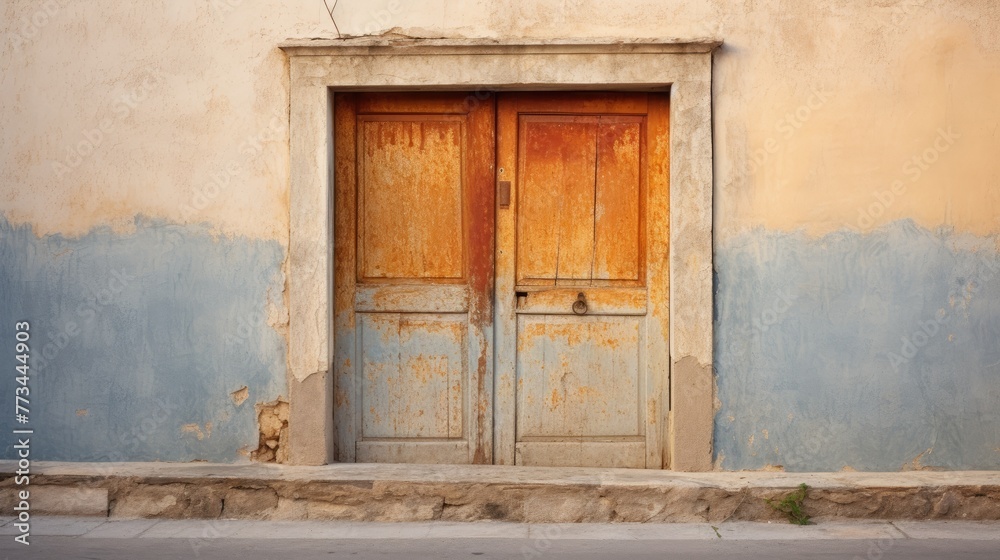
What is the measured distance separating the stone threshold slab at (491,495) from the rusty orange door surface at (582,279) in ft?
1.24

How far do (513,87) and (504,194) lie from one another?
0.58 meters

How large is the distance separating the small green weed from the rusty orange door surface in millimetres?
699

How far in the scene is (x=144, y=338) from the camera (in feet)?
17.7

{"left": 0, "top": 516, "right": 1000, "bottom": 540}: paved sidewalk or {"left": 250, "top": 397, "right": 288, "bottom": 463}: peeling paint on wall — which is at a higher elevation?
{"left": 250, "top": 397, "right": 288, "bottom": 463}: peeling paint on wall

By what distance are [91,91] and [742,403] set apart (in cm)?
387

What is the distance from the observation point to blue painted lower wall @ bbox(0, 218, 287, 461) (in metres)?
5.39

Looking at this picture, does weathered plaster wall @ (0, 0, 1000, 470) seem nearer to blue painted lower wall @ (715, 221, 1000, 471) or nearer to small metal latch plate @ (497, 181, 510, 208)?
blue painted lower wall @ (715, 221, 1000, 471)

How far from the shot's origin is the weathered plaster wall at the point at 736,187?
5254 mm

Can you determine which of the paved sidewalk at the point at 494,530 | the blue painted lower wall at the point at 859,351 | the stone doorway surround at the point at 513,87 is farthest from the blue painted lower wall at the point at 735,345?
the paved sidewalk at the point at 494,530

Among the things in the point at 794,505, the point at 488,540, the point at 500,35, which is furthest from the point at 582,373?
the point at 500,35

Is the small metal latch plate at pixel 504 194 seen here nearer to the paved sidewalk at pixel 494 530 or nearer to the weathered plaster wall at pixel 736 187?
the weathered plaster wall at pixel 736 187

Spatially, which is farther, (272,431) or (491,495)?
(272,431)

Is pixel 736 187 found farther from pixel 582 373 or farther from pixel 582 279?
pixel 582 373

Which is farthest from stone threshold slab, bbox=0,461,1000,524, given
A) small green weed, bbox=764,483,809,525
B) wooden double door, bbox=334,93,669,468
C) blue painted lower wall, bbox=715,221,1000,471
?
wooden double door, bbox=334,93,669,468
